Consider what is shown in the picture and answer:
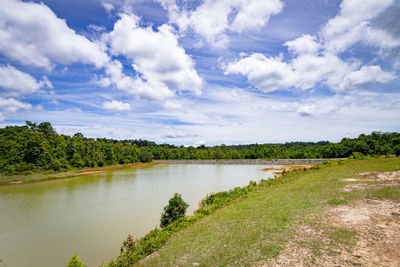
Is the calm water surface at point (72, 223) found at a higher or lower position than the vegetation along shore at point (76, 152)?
lower

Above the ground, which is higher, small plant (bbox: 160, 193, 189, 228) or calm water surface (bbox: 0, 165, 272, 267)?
small plant (bbox: 160, 193, 189, 228)

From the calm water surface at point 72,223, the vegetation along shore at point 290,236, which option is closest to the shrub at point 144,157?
the calm water surface at point 72,223

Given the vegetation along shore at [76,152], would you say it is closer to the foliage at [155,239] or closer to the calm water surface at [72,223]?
the calm water surface at [72,223]

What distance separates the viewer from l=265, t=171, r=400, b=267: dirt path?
512cm

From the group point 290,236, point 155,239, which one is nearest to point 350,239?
point 290,236

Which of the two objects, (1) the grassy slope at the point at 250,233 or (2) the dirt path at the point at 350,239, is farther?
(1) the grassy slope at the point at 250,233

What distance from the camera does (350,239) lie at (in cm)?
609

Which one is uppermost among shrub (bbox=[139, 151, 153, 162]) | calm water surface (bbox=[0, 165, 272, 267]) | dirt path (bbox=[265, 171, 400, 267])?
dirt path (bbox=[265, 171, 400, 267])

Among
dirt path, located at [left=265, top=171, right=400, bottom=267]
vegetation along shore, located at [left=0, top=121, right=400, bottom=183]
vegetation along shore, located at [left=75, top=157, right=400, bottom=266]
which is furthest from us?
vegetation along shore, located at [left=0, top=121, right=400, bottom=183]

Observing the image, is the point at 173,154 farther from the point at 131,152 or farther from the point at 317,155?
the point at 317,155

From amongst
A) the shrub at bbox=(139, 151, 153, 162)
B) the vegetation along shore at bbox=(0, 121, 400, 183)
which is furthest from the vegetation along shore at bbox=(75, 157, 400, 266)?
the shrub at bbox=(139, 151, 153, 162)

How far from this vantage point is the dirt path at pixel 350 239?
5.12 meters

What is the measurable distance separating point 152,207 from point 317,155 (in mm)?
61228

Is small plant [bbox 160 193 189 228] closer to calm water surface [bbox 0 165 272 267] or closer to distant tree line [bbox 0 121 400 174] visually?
calm water surface [bbox 0 165 272 267]
